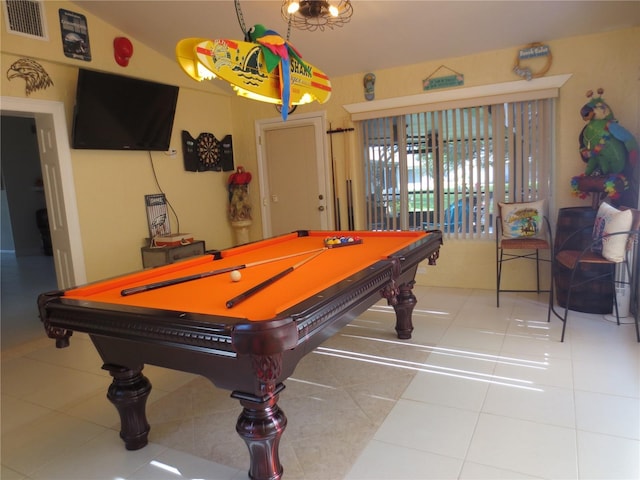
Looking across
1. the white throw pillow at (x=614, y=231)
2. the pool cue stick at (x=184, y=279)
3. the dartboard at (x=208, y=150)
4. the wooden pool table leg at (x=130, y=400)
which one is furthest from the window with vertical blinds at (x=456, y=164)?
the wooden pool table leg at (x=130, y=400)

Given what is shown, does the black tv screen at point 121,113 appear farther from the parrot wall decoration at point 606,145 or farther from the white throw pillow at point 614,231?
the white throw pillow at point 614,231

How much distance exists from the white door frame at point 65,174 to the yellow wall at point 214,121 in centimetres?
7

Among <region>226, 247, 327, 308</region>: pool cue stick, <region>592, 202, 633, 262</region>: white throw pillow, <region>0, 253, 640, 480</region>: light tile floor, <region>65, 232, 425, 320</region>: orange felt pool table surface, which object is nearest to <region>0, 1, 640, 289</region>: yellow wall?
<region>592, 202, 633, 262</region>: white throw pillow

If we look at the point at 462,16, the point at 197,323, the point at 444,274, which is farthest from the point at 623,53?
the point at 197,323

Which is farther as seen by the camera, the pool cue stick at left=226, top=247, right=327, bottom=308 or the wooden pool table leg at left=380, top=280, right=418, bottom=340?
the wooden pool table leg at left=380, top=280, right=418, bottom=340

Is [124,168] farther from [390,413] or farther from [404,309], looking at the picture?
[390,413]

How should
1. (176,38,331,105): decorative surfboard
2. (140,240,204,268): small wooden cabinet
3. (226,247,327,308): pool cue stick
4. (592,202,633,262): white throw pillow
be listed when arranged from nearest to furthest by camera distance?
(226,247,327,308): pool cue stick
(176,38,331,105): decorative surfboard
(592,202,633,262): white throw pillow
(140,240,204,268): small wooden cabinet

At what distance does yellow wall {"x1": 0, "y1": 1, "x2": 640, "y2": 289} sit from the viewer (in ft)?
12.3

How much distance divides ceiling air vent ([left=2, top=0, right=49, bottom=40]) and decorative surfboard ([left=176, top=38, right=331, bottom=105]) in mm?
2361

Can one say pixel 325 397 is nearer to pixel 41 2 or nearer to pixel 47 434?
pixel 47 434

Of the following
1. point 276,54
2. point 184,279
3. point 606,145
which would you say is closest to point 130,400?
point 184,279

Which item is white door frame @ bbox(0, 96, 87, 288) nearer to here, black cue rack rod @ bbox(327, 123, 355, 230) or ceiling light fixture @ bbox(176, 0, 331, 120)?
ceiling light fixture @ bbox(176, 0, 331, 120)

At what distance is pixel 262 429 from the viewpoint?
1616 millimetres

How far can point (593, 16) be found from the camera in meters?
3.56
